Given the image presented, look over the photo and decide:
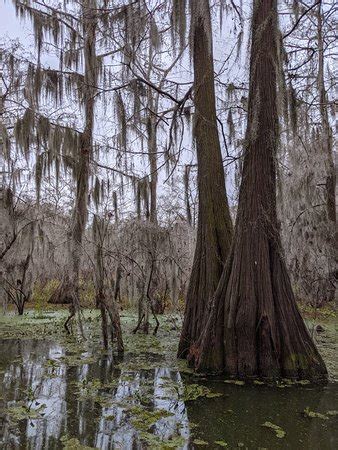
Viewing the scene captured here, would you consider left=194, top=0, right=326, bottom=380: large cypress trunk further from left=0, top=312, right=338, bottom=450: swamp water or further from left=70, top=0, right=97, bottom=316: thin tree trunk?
left=70, top=0, right=97, bottom=316: thin tree trunk

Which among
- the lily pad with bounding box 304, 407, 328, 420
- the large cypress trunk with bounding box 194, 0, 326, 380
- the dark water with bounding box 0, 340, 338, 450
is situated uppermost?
the large cypress trunk with bounding box 194, 0, 326, 380

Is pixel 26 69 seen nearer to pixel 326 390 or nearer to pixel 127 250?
pixel 127 250

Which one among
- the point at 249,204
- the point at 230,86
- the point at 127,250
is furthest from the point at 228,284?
the point at 127,250

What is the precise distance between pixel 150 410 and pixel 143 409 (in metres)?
0.06

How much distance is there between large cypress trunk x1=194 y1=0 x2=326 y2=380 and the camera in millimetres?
4230

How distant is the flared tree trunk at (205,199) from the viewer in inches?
203

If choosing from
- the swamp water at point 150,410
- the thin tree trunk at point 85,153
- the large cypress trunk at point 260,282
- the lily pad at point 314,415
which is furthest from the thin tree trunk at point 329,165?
the lily pad at point 314,415

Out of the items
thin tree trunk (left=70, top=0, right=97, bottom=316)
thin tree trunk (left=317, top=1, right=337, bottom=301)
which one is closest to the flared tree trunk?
thin tree trunk (left=70, top=0, right=97, bottom=316)

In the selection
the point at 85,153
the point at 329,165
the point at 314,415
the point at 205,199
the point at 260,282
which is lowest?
the point at 314,415

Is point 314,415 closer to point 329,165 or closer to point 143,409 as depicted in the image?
point 143,409

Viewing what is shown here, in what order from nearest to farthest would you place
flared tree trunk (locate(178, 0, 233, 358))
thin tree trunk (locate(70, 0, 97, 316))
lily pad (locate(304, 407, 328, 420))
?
1. lily pad (locate(304, 407, 328, 420))
2. flared tree trunk (locate(178, 0, 233, 358))
3. thin tree trunk (locate(70, 0, 97, 316))

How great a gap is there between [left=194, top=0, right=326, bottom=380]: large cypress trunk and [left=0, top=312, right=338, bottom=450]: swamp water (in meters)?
0.30

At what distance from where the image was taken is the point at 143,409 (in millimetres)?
3250

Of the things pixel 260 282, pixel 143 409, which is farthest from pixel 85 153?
pixel 143 409
